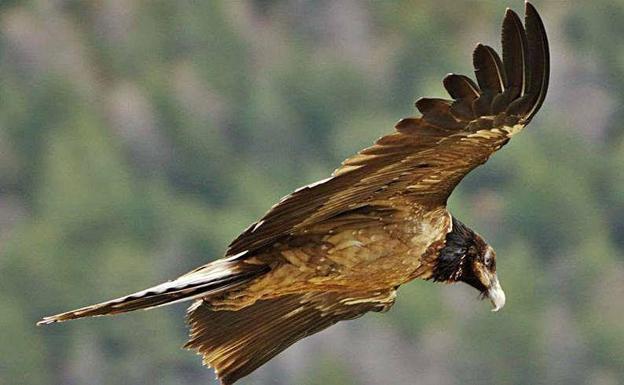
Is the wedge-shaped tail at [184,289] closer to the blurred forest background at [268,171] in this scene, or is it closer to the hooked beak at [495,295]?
the hooked beak at [495,295]

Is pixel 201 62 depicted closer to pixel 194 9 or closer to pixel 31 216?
pixel 194 9

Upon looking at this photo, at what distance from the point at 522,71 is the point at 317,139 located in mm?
38065

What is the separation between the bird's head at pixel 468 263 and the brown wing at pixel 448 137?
23.9 inches

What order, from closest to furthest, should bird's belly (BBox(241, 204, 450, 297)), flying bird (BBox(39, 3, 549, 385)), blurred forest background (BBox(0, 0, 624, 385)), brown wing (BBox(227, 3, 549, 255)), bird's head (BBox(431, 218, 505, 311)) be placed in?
brown wing (BBox(227, 3, 549, 255)) → flying bird (BBox(39, 3, 549, 385)) → bird's belly (BBox(241, 204, 450, 297)) → bird's head (BBox(431, 218, 505, 311)) → blurred forest background (BBox(0, 0, 624, 385))

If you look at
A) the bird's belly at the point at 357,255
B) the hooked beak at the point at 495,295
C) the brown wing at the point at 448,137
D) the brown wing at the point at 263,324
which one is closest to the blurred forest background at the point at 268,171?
the brown wing at the point at 263,324

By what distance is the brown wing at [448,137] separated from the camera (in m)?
7.58

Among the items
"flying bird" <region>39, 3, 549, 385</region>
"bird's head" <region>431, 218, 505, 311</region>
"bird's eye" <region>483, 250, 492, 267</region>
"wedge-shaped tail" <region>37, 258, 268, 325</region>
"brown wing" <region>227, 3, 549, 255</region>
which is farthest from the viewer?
"bird's eye" <region>483, 250, 492, 267</region>

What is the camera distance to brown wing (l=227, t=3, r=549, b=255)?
7582mm

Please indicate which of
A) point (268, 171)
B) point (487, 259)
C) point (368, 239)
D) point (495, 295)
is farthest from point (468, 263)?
point (268, 171)

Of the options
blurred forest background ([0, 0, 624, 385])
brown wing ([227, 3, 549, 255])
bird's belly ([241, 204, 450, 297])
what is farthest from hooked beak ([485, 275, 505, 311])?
blurred forest background ([0, 0, 624, 385])

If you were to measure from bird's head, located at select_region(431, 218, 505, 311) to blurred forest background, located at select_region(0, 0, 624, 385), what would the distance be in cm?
2524

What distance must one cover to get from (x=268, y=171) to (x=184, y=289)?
3674cm

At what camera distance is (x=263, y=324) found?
30.3 feet

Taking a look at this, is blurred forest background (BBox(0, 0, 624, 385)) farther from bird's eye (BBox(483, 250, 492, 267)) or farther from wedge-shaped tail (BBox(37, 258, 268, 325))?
wedge-shaped tail (BBox(37, 258, 268, 325))
